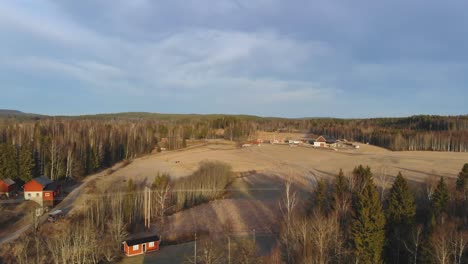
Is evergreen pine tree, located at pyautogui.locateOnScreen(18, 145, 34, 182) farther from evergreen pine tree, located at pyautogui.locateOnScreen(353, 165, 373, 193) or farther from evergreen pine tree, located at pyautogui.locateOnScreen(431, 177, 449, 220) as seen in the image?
evergreen pine tree, located at pyautogui.locateOnScreen(431, 177, 449, 220)

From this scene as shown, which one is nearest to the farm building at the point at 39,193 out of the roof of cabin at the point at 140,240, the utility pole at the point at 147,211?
the utility pole at the point at 147,211

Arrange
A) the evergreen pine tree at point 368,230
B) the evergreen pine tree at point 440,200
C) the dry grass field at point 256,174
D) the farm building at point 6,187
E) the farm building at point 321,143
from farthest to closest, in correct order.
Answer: the farm building at point 321,143
the farm building at point 6,187
the dry grass field at point 256,174
the evergreen pine tree at point 440,200
the evergreen pine tree at point 368,230

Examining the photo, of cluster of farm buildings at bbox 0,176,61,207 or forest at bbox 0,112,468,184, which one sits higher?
forest at bbox 0,112,468,184

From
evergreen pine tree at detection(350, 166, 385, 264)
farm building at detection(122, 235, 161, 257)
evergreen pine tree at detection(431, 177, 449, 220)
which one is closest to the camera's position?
evergreen pine tree at detection(350, 166, 385, 264)

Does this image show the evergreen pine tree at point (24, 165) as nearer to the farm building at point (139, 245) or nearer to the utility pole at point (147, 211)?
the utility pole at point (147, 211)

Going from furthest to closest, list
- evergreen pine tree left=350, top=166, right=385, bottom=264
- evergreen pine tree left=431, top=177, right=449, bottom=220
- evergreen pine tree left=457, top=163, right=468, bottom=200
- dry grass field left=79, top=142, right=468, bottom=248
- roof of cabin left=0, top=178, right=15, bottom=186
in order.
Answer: roof of cabin left=0, top=178, right=15, bottom=186
dry grass field left=79, top=142, right=468, bottom=248
evergreen pine tree left=457, top=163, right=468, bottom=200
evergreen pine tree left=431, top=177, right=449, bottom=220
evergreen pine tree left=350, top=166, right=385, bottom=264

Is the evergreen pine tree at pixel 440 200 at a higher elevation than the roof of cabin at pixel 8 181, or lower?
higher

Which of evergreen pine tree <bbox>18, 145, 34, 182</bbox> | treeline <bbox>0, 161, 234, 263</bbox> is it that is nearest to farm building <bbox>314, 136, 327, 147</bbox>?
treeline <bbox>0, 161, 234, 263</bbox>
